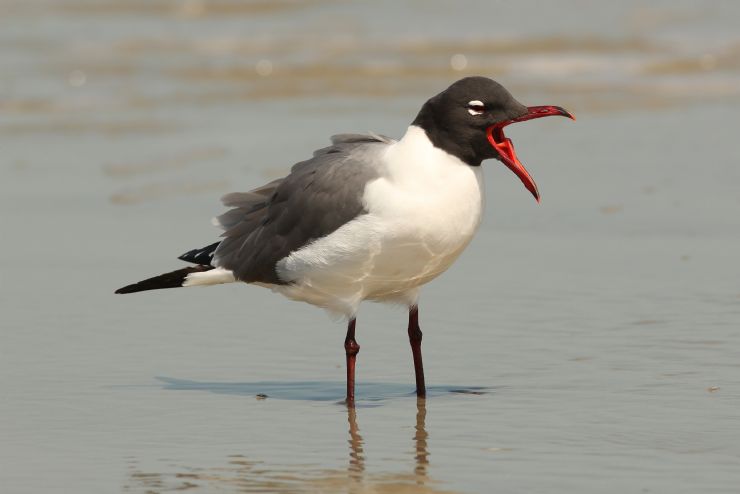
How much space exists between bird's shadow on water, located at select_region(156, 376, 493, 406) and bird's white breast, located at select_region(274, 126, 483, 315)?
0.44 metres

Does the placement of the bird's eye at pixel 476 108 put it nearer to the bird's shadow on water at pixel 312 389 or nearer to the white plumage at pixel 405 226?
the white plumage at pixel 405 226

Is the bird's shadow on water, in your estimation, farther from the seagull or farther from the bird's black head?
the bird's black head

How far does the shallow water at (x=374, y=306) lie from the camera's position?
5137mm

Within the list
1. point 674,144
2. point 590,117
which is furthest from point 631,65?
point 674,144

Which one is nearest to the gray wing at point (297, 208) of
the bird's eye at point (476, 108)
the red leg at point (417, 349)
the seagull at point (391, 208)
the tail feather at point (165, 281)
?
the seagull at point (391, 208)

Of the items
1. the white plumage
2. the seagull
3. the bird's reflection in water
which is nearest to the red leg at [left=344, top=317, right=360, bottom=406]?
the seagull

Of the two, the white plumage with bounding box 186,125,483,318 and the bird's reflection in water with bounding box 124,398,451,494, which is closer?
the bird's reflection in water with bounding box 124,398,451,494

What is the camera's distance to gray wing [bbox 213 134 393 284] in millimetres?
5848

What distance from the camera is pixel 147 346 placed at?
672cm

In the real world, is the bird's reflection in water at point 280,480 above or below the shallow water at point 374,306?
below

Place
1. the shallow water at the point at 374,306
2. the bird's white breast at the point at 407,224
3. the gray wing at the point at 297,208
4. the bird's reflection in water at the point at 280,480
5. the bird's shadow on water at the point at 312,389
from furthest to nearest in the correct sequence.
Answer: the bird's shadow on water at the point at 312,389 → the gray wing at the point at 297,208 → the bird's white breast at the point at 407,224 → the shallow water at the point at 374,306 → the bird's reflection in water at the point at 280,480

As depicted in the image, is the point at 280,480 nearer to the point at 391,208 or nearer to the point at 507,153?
the point at 391,208

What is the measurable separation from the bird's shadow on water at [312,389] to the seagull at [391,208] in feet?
0.40

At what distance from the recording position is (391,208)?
18.5 ft
